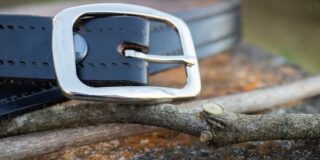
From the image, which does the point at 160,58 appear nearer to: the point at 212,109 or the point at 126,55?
the point at 126,55

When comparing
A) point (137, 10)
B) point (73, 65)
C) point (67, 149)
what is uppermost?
point (137, 10)

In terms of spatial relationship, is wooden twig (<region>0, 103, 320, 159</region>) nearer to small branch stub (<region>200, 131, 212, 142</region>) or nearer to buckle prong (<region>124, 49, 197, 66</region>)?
small branch stub (<region>200, 131, 212, 142</region>)

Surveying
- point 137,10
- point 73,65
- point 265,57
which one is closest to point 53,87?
point 73,65

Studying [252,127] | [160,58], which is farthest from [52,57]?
[252,127]

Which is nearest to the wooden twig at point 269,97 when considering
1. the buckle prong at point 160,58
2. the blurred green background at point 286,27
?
the buckle prong at point 160,58

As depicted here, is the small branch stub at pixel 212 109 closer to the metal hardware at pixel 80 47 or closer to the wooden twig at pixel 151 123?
the wooden twig at pixel 151 123

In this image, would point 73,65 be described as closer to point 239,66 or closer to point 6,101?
point 6,101
